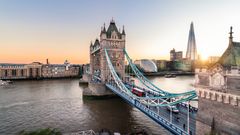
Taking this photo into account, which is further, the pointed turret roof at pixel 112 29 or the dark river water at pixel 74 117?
the pointed turret roof at pixel 112 29

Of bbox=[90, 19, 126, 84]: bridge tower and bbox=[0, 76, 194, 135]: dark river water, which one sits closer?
bbox=[0, 76, 194, 135]: dark river water

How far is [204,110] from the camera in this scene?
11844 millimetres

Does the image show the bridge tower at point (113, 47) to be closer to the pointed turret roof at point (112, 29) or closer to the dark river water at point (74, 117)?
the pointed turret roof at point (112, 29)

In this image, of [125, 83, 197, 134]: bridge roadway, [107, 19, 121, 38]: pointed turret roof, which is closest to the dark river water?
[125, 83, 197, 134]: bridge roadway

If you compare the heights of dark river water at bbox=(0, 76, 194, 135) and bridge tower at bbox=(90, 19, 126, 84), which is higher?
bridge tower at bbox=(90, 19, 126, 84)

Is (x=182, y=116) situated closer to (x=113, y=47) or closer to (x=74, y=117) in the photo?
(x=74, y=117)

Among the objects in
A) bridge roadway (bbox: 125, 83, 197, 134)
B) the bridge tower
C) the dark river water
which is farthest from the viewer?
the bridge tower

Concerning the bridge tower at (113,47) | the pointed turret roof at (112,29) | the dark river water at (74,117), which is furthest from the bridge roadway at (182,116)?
the pointed turret roof at (112,29)

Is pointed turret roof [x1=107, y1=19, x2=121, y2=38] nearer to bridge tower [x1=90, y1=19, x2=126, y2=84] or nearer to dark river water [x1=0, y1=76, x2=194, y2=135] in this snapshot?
bridge tower [x1=90, y1=19, x2=126, y2=84]

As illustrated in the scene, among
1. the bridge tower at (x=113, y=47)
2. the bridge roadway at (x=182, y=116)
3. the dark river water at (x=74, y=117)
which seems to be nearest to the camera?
the bridge roadway at (x=182, y=116)

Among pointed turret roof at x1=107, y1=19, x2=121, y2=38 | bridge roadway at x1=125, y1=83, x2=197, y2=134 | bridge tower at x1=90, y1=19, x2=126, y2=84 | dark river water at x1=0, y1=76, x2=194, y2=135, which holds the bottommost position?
dark river water at x1=0, y1=76, x2=194, y2=135

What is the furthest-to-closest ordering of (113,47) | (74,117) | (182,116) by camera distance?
1. (113,47)
2. (74,117)
3. (182,116)

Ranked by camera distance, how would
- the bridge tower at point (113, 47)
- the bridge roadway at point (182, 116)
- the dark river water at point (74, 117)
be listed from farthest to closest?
the bridge tower at point (113, 47), the dark river water at point (74, 117), the bridge roadway at point (182, 116)

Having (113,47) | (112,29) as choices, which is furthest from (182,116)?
(112,29)
